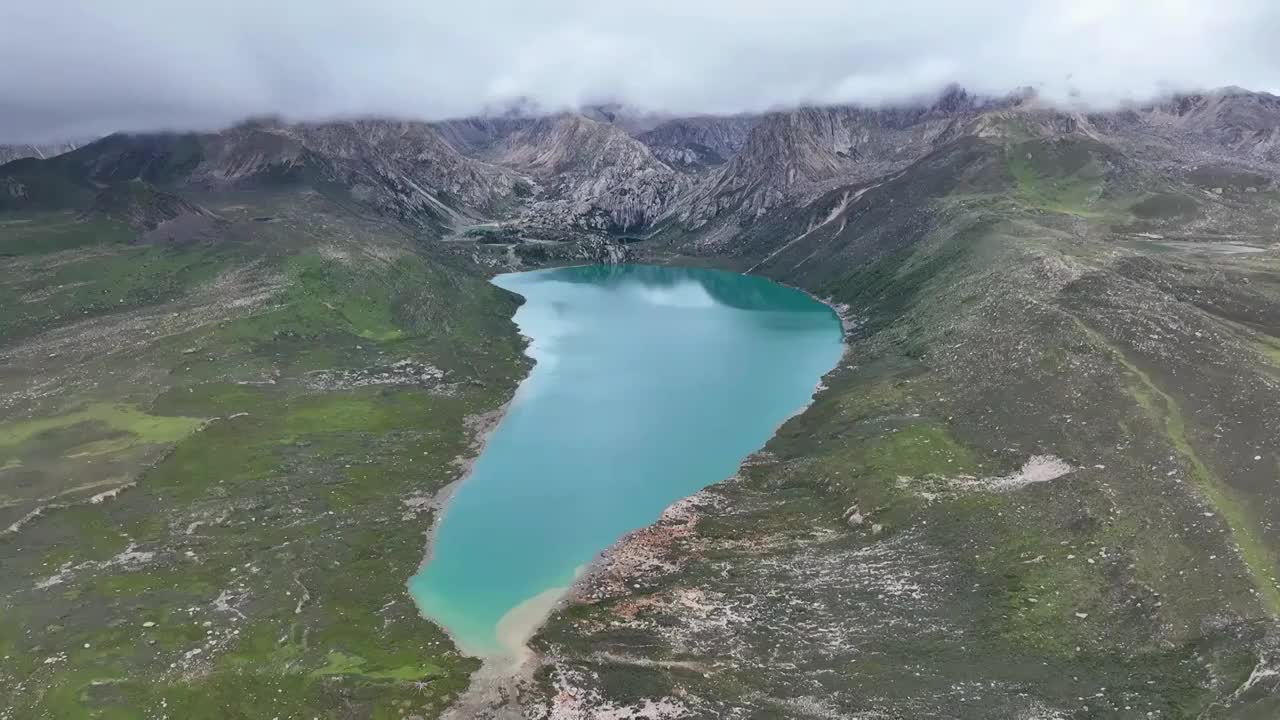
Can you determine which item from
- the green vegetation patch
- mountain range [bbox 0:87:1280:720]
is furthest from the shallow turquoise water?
the green vegetation patch

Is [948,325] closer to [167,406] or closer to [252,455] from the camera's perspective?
[252,455]

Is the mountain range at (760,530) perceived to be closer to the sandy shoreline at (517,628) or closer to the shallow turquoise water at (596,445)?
the sandy shoreline at (517,628)

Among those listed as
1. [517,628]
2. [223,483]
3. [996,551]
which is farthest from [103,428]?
[996,551]

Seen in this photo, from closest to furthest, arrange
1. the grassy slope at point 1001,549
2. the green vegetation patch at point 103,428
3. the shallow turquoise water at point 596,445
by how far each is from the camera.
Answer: the grassy slope at point 1001,549 → the shallow turquoise water at point 596,445 → the green vegetation patch at point 103,428

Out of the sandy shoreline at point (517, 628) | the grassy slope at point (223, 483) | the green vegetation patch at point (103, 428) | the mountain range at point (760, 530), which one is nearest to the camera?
the mountain range at point (760, 530)

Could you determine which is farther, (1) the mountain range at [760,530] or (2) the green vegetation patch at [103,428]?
(2) the green vegetation patch at [103,428]

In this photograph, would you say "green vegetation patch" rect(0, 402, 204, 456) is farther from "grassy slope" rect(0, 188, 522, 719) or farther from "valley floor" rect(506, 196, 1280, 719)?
"valley floor" rect(506, 196, 1280, 719)

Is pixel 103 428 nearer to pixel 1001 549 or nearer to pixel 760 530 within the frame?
pixel 760 530

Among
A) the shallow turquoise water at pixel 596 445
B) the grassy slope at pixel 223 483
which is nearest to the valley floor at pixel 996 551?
the shallow turquoise water at pixel 596 445
